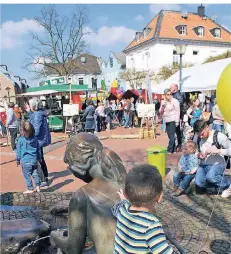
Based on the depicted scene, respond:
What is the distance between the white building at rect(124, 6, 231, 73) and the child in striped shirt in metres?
41.1

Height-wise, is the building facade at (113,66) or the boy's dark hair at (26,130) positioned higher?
the building facade at (113,66)

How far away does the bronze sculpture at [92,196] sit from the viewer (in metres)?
1.68

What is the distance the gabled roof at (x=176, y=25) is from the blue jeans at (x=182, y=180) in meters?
39.5

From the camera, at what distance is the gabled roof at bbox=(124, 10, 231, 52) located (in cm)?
4441

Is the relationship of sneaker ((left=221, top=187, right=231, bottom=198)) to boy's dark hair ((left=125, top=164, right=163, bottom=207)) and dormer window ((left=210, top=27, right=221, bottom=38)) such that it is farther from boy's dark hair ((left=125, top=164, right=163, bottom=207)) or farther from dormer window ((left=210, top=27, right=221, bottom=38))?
dormer window ((left=210, top=27, right=221, bottom=38))

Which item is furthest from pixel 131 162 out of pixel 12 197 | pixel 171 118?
pixel 12 197

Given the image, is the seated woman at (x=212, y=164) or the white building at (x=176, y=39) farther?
the white building at (x=176, y=39)

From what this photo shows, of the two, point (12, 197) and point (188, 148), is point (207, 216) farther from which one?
point (12, 197)

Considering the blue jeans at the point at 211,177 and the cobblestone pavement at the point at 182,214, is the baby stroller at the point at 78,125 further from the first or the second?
the blue jeans at the point at 211,177

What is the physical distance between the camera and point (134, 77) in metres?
42.3

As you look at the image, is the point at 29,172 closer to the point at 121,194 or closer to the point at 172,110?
the point at 121,194

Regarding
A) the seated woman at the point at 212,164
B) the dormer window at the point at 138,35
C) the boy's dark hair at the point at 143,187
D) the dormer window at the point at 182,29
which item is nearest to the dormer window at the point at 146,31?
the dormer window at the point at 138,35

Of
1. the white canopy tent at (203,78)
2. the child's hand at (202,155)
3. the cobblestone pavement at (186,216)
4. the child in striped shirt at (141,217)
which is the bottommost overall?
the cobblestone pavement at (186,216)

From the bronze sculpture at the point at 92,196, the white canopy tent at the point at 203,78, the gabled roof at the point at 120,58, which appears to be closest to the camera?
the bronze sculpture at the point at 92,196
